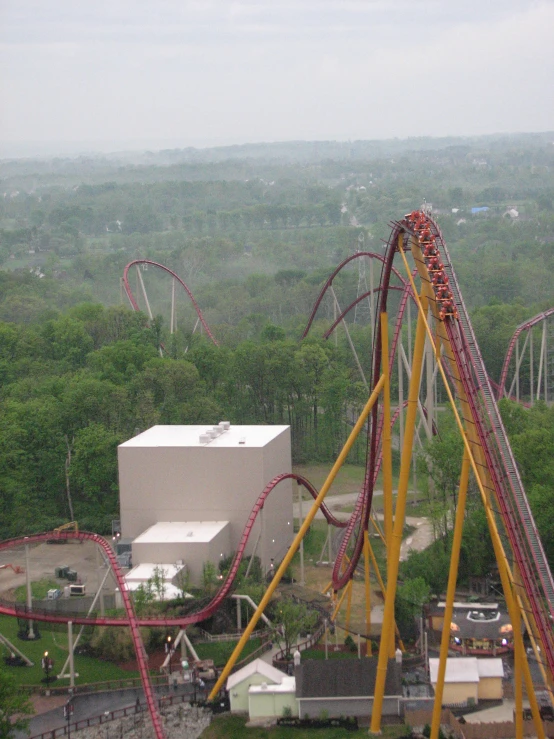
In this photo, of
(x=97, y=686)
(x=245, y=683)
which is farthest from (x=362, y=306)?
(x=245, y=683)

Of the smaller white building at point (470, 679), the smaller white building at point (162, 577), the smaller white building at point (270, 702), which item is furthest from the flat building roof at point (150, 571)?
the smaller white building at point (470, 679)

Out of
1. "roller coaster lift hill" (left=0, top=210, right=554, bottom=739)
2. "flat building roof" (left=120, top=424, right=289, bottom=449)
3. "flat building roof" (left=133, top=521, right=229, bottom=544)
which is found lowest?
"flat building roof" (left=133, top=521, right=229, bottom=544)

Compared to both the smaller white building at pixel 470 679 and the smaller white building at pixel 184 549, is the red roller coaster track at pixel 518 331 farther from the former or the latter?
the smaller white building at pixel 470 679

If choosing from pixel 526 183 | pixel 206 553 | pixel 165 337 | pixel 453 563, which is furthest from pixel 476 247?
pixel 453 563

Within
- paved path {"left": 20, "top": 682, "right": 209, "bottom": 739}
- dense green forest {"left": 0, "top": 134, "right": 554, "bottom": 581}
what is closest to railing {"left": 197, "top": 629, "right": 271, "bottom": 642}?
paved path {"left": 20, "top": 682, "right": 209, "bottom": 739}

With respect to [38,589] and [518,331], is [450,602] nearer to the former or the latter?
[38,589]

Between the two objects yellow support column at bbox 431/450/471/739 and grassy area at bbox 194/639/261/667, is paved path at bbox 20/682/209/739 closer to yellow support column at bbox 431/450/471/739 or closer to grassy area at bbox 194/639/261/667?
grassy area at bbox 194/639/261/667

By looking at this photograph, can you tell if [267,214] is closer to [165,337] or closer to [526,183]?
[526,183]
